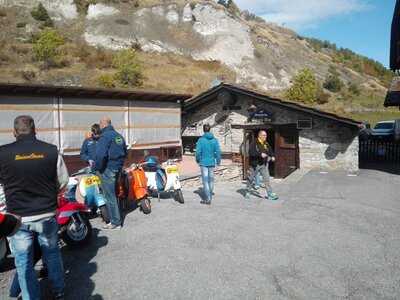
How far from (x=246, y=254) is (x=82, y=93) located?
10.8 metres

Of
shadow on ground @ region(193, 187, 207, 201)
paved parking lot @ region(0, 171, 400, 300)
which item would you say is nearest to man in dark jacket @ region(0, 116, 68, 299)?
paved parking lot @ region(0, 171, 400, 300)

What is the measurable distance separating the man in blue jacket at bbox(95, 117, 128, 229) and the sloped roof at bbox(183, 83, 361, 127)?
9248mm

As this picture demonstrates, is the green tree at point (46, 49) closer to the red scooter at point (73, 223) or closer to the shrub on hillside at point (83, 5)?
the shrub on hillside at point (83, 5)

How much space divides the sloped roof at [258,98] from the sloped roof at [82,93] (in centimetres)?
74

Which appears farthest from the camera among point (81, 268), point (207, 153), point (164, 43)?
point (164, 43)

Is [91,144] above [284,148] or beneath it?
above

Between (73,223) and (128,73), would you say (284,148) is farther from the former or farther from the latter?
(128,73)

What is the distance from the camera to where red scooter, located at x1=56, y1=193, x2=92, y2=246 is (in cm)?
570

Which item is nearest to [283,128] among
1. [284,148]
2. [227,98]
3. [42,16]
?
[284,148]

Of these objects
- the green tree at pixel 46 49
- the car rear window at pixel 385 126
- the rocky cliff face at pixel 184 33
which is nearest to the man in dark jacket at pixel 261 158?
the car rear window at pixel 385 126

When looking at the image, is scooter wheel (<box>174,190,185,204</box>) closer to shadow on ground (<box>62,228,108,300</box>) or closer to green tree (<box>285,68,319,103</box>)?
shadow on ground (<box>62,228,108,300</box>)

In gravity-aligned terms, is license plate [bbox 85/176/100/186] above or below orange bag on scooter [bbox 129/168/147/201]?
above

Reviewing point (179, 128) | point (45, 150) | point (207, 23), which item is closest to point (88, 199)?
point (45, 150)

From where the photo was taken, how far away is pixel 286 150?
15.3 meters
